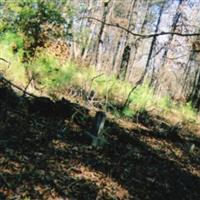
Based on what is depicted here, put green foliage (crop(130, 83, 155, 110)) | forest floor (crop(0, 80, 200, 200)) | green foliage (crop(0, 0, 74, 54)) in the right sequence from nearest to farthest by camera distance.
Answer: forest floor (crop(0, 80, 200, 200)) < green foliage (crop(0, 0, 74, 54)) < green foliage (crop(130, 83, 155, 110))

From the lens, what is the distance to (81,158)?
8.25 metres

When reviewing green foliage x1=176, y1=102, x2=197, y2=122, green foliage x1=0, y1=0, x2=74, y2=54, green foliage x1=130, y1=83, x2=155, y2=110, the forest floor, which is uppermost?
green foliage x1=0, y1=0, x2=74, y2=54

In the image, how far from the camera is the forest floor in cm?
688

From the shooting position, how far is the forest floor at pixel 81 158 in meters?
6.88

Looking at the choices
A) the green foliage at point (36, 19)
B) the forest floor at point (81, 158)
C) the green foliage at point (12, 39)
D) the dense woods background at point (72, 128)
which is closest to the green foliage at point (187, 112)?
the dense woods background at point (72, 128)

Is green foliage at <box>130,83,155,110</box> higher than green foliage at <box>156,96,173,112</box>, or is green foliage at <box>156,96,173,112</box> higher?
green foliage at <box>130,83,155,110</box>

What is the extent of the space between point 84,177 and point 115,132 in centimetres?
295

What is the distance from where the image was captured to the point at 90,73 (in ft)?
47.5

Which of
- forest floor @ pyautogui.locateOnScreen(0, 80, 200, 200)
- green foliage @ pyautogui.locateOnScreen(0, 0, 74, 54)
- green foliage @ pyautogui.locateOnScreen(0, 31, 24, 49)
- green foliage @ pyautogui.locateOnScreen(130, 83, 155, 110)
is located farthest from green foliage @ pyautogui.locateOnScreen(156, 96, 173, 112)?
green foliage @ pyautogui.locateOnScreen(0, 31, 24, 49)

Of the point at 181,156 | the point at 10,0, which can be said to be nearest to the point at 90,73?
the point at 10,0

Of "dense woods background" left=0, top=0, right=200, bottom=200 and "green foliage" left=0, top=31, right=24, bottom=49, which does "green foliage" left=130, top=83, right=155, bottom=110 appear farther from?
"green foliage" left=0, top=31, right=24, bottom=49

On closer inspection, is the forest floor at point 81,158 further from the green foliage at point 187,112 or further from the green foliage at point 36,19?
the green foliage at point 187,112

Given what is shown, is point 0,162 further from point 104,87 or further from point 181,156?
point 104,87

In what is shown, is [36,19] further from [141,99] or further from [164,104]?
[164,104]
